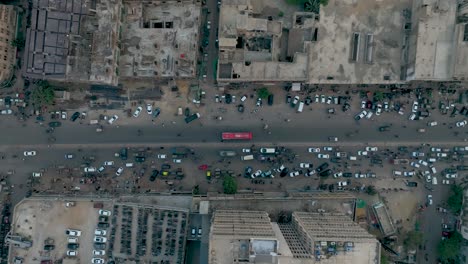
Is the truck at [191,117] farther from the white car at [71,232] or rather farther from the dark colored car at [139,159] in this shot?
the white car at [71,232]

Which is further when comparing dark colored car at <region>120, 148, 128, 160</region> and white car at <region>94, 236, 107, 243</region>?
dark colored car at <region>120, 148, 128, 160</region>

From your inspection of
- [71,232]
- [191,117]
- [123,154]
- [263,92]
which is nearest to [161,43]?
[191,117]

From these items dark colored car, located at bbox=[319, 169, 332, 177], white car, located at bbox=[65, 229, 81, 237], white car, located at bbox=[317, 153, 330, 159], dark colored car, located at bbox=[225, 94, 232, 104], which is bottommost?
white car, located at bbox=[65, 229, 81, 237]

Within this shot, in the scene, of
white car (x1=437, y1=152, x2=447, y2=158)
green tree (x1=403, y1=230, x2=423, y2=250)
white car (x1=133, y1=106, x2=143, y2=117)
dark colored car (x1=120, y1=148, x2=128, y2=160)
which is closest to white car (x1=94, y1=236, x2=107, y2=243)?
dark colored car (x1=120, y1=148, x2=128, y2=160)

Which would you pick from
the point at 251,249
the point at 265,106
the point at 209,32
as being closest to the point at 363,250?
the point at 251,249

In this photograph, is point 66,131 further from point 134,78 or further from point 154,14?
point 154,14

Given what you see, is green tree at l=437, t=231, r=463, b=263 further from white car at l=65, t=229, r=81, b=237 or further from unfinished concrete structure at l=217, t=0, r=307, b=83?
white car at l=65, t=229, r=81, b=237
